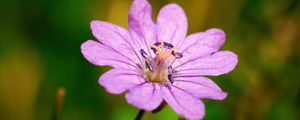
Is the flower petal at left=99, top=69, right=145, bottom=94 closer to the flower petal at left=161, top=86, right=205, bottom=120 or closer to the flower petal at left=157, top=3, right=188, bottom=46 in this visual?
the flower petal at left=161, top=86, right=205, bottom=120

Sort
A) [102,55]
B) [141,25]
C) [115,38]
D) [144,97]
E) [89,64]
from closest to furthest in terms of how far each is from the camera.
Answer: [144,97], [102,55], [115,38], [141,25], [89,64]

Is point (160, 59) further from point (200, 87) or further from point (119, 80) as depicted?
point (119, 80)

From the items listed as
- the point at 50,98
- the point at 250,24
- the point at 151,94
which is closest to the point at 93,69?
the point at 50,98

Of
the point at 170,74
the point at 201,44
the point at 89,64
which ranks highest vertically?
the point at 201,44

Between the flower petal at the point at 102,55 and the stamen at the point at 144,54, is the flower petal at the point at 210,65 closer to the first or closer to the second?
the stamen at the point at 144,54

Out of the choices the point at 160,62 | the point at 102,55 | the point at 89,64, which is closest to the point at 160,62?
the point at 160,62

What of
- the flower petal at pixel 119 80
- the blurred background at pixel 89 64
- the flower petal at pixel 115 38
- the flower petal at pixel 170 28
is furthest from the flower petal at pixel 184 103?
the blurred background at pixel 89 64
